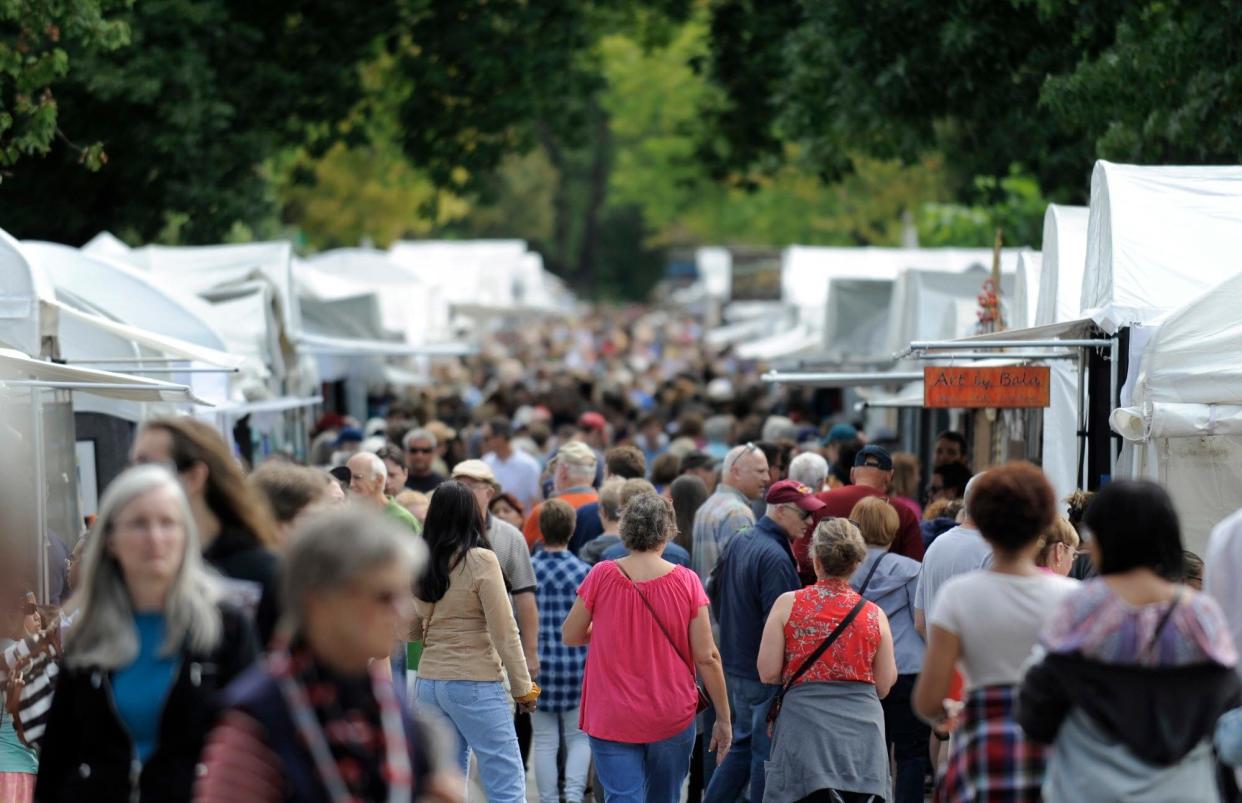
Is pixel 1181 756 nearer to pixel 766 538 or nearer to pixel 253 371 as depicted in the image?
pixel 766 538

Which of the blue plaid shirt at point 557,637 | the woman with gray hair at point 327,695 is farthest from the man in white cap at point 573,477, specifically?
the woman with gray hair at point 327,695

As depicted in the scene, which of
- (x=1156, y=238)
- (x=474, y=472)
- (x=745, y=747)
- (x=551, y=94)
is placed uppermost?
(x=551, y=94)

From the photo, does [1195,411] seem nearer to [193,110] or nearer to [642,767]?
[642,767]

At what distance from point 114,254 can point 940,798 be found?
1066 centimetres

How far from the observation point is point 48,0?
11211mm

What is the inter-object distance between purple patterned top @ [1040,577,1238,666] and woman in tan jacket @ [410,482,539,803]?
351cm

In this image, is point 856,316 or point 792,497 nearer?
point 792,497

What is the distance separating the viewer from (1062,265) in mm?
10328

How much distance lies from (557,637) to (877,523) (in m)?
1.72

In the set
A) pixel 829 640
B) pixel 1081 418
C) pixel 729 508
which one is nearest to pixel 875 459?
pixel 729 508

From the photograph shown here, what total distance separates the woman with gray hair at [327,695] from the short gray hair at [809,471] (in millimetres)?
6202

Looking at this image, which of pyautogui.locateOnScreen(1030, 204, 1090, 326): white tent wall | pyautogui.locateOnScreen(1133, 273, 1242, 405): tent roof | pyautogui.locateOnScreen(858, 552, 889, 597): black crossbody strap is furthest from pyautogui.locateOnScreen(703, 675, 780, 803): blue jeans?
pyautogui.locateOnScreen(1030, 204, 1090, 326): white tent wall

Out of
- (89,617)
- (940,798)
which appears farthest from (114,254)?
(89,617)

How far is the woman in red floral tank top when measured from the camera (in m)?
7.28
